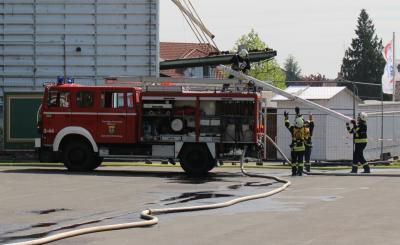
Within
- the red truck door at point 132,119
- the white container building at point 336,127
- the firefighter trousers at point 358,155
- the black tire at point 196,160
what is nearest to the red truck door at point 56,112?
the red truck door at point 132,119

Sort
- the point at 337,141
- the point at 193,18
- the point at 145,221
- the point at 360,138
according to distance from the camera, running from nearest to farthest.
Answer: the point at 145,221 → the point at 360,138 → the point at 337,141 → the point at 193,18

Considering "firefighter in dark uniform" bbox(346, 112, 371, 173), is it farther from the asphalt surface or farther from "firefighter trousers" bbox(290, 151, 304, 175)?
"firefighter trousers" bbox(290, 151, 304, 175)

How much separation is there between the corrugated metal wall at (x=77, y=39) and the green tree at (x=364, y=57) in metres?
77.3

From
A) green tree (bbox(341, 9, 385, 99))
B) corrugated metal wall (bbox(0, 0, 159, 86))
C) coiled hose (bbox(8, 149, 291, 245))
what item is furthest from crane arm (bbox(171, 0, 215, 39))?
green tree (bbox(341, 9, 385, 99))

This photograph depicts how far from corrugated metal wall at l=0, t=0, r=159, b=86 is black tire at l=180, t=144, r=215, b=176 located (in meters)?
6.59

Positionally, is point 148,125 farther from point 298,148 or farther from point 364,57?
point 364,57

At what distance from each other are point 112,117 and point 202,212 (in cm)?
914

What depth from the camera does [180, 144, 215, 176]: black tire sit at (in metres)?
21.1

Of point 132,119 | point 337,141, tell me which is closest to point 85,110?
point 132,119

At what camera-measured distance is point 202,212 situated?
1278 cm

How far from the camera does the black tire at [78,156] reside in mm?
21781

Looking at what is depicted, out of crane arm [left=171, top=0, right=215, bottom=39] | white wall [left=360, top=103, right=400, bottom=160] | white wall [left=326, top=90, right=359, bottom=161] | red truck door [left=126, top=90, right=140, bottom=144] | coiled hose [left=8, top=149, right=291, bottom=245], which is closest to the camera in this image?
coiled hose [left=8, top=149, right=291, bottom=245]

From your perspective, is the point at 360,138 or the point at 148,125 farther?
the point at 360,138

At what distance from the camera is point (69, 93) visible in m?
21.7
